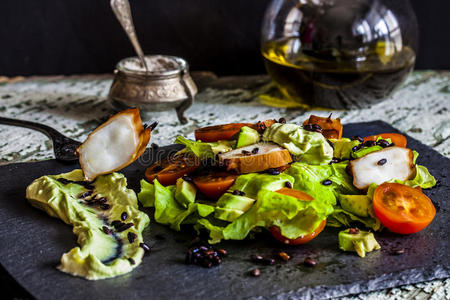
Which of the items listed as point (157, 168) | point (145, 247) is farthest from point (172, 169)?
point (145, 247)

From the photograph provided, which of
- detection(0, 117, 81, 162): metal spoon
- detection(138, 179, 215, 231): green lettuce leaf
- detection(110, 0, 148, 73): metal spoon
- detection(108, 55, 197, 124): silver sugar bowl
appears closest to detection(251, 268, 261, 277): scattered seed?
detection(138, 179, 215, 231): green lettuce leaf

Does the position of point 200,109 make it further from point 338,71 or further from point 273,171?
point 273,171

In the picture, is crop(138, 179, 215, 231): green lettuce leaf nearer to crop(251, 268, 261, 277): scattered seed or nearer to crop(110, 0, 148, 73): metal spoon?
crop(251, 268, 261, 277): scattered seed

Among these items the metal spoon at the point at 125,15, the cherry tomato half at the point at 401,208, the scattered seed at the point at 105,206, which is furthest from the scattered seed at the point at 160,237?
the metal spoon at the point at 125,15

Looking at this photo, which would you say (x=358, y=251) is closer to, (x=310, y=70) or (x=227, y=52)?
(x=310, y=70)

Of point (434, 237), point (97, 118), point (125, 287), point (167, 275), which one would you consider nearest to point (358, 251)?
point (434, 237)

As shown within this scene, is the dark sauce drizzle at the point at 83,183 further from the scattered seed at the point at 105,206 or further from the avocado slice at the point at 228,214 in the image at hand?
the avocado slice at the point at 228,214
